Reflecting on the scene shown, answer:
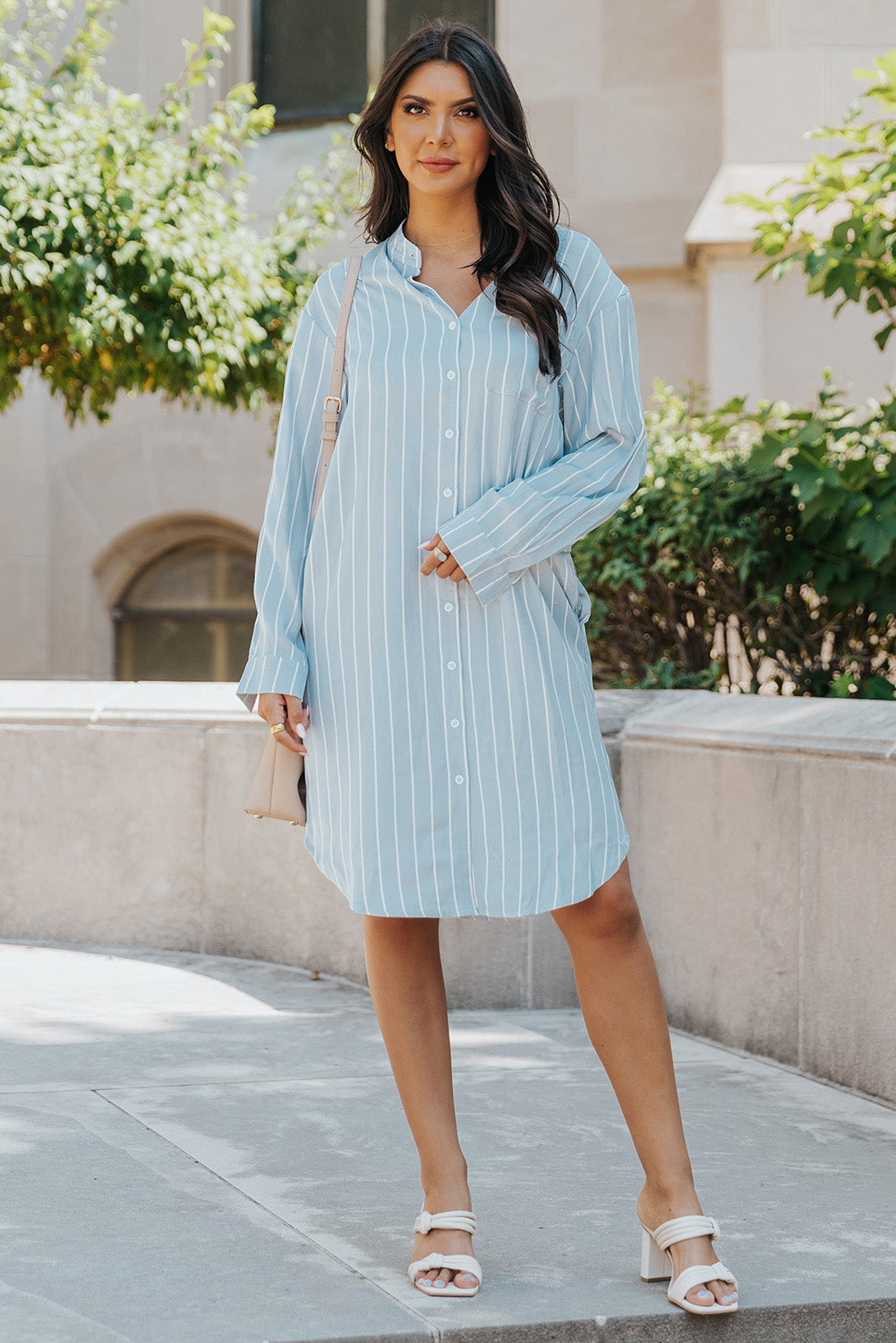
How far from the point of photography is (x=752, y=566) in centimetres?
516

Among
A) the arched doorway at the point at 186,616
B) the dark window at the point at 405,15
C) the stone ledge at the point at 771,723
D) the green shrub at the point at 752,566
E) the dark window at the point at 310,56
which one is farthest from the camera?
the arched doorway at the point at 186,616

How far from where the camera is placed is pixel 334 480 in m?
2.50

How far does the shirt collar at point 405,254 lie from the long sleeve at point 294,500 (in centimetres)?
14

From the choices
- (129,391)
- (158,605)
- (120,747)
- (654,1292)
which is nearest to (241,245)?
(129,391)

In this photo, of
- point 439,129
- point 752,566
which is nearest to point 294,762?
point 439,129

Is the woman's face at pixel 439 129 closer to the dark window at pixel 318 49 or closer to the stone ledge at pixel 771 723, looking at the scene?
the stone ledge at pixel 771 723

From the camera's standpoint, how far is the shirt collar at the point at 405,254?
254 cm

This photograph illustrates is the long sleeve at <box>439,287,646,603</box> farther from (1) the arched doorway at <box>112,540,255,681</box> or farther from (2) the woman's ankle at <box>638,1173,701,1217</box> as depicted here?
(1) the arched doorway at <box>112,540,255,681</box>

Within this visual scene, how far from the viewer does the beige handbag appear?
2.51 m

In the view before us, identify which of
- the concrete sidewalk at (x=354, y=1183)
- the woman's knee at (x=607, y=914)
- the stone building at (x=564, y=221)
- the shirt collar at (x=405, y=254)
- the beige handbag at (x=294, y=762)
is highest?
the stone building at (x=564, y=221)

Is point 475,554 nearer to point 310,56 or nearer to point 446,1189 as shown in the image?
point 446,1189

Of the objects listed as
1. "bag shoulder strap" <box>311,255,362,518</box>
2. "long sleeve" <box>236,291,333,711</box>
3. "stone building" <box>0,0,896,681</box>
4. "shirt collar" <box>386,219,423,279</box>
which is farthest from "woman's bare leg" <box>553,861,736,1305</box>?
"stone building" <box>0,0,896,681</box>

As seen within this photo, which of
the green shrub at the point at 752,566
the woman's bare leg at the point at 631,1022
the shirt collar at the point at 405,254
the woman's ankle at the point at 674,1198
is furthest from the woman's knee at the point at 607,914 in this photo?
the green shrub at the point at 752,566

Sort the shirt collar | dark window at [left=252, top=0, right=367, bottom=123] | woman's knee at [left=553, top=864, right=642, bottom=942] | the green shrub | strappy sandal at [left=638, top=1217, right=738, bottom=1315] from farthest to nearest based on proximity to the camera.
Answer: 1. dark window at [left=252, top=0, right=367, bottom=123]
2. the green shrub
3. the shirt collar
4. woman's knee at [left=553, top=864, right=642, bottom=942]
5. strappy sandal at [left=638, top=1217, right=738, bottom=1315]
